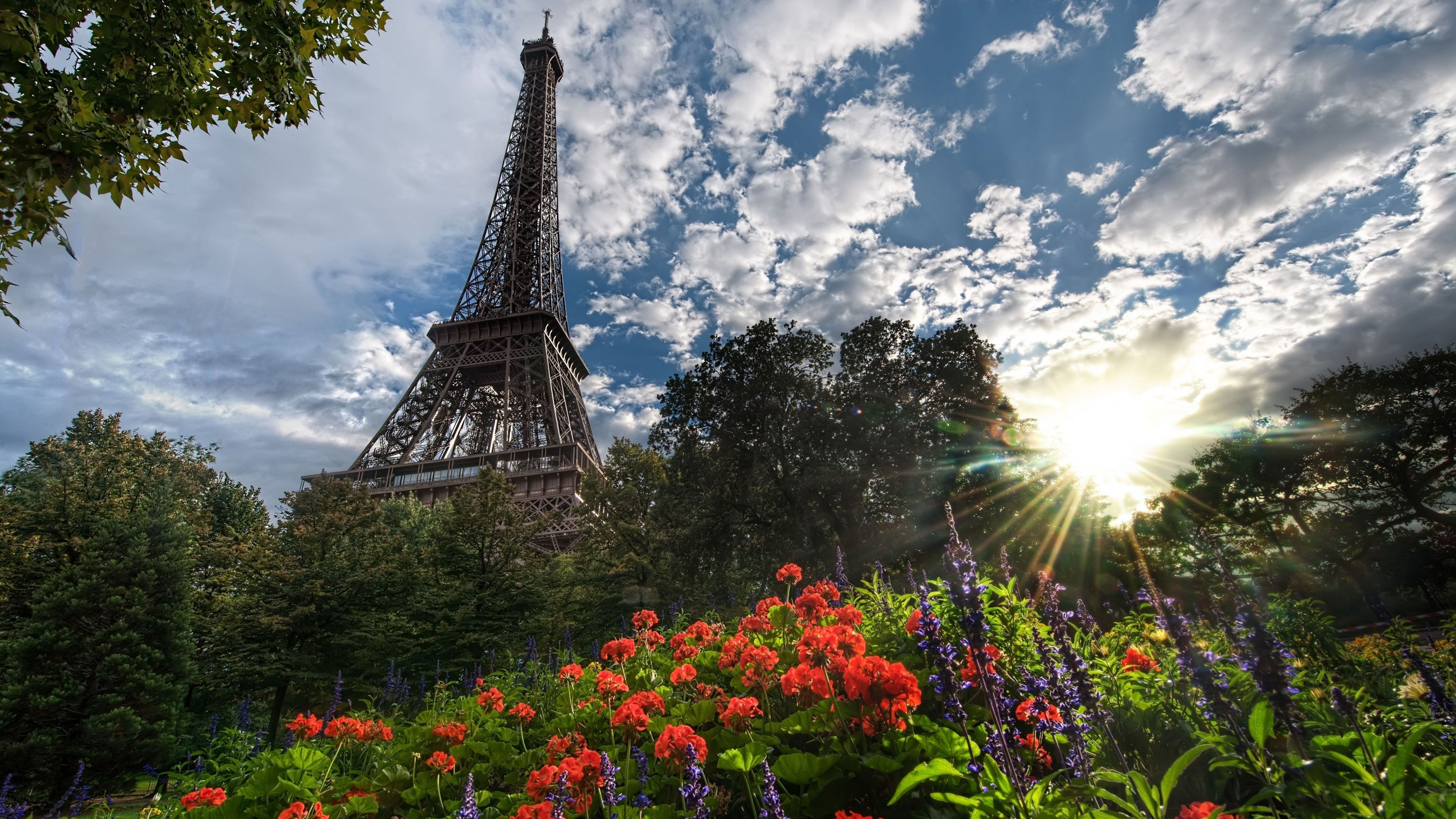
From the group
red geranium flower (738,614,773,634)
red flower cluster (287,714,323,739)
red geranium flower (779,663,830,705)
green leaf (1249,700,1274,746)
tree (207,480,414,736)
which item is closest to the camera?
green leaf (1249,700,1274,746)

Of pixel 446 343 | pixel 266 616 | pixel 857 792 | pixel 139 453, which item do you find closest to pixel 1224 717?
pixel 857 792

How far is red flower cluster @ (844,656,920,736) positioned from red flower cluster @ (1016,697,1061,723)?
0.47 m

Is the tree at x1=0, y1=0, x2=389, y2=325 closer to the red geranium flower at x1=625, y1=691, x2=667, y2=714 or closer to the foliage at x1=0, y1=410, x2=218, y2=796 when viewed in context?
the red geranium flower at x1=625, y1=691, x2=667, y2=714

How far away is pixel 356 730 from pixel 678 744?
2.99 meters

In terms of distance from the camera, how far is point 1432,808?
143 cm

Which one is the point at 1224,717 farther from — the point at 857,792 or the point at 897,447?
the point at 897,447

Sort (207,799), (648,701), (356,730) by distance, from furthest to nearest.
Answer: (356,730), (207,799), (648,701)

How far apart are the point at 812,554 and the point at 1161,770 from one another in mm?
14415

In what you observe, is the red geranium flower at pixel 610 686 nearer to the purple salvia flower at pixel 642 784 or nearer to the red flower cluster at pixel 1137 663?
the purple salvia flower at pixel 642 784

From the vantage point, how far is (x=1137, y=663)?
336 cm

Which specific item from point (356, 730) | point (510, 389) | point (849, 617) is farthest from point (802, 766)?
point (510, 389)

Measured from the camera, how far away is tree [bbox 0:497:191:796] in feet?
40.9

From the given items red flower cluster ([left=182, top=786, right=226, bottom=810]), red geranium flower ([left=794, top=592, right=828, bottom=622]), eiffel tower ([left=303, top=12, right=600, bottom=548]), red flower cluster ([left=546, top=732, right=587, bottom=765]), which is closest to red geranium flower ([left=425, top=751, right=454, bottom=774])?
red flower cluster ([left=546, top=732, right=587, bottom=765])

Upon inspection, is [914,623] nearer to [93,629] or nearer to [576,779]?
[576,779]
